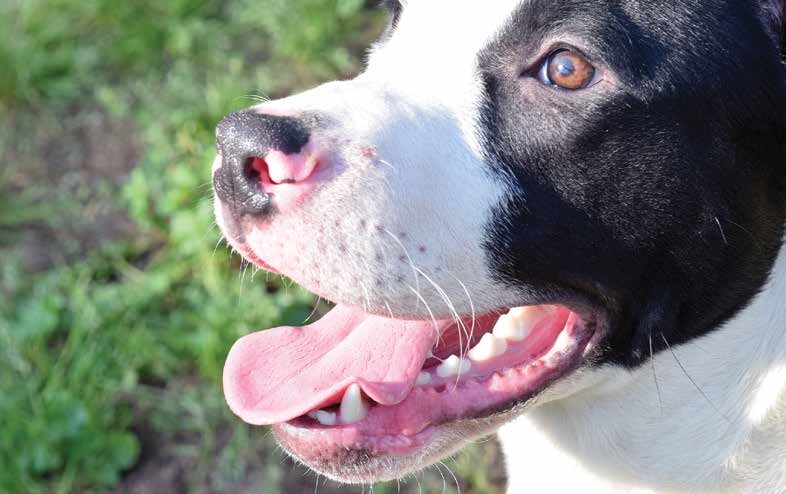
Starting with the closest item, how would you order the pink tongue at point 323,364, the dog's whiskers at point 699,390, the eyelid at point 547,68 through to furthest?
the eyelid at point 547,68 → the pink tongue at point 323,364 → the dog's whiskers at point 699,390

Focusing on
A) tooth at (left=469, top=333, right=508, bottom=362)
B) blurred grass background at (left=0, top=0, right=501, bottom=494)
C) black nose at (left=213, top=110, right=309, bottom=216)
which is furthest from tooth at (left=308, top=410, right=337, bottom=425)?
blurred grass background at (left=0, top=0, right=501, bottom=494)

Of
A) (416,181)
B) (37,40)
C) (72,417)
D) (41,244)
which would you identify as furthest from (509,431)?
(37,40)

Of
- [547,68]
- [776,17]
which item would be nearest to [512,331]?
[547,68]

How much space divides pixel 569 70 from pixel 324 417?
846 millimetres

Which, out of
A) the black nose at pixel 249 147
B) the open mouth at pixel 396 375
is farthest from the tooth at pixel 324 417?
the black nose at pixel 249 147

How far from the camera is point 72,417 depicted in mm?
3461

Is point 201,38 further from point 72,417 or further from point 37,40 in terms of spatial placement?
point 72,417

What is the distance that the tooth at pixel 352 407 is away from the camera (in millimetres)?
2193

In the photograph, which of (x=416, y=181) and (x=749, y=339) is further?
(x=749, y=339)

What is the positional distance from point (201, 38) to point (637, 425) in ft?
10.3

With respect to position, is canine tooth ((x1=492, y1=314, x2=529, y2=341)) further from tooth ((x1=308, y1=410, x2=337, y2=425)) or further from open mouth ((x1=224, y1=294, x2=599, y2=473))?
tooth ((x1=308, y1=410, x2=337, y2=425))

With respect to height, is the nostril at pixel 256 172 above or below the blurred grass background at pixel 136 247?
above

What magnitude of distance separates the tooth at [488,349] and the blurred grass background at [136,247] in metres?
0.93

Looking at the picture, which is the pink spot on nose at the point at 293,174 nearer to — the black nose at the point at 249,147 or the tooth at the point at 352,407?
the black nose at the point at 249,147
